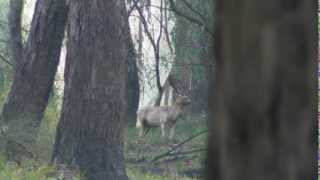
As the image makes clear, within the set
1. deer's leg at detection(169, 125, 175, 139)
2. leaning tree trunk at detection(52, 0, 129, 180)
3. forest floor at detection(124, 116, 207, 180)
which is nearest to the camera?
leaning tree trunk at detection(52, 0, 129, 180)

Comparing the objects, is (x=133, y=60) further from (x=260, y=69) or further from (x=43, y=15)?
(x=260, y=69)

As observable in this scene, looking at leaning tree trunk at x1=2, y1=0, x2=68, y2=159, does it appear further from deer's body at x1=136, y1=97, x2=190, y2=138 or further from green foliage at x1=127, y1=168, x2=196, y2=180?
deer's body at x1=136, y1=97, x2=190, y2=138

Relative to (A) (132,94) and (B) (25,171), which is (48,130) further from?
(A) (132,94)

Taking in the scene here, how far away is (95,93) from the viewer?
11.8 metres

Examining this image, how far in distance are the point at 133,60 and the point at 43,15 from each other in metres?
5.48

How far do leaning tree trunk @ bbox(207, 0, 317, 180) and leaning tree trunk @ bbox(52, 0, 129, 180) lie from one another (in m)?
9.01

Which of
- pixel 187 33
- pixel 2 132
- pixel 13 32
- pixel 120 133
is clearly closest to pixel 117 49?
pixel 120 133

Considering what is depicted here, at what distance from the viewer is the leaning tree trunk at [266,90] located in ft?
8.60

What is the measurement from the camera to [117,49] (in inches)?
465

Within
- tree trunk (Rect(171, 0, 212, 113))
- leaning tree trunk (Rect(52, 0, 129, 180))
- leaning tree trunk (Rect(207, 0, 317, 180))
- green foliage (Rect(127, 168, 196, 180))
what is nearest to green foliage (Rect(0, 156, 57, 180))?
leaning tree trunk (Rect(52, 0, 129, 180))

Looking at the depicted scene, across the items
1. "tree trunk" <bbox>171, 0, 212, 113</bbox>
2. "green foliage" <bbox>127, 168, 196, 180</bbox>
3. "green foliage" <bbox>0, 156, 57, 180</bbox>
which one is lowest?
"green foliage" <bbox>127, 168, 196, 180</bbox>

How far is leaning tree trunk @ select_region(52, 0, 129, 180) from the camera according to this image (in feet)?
38.5

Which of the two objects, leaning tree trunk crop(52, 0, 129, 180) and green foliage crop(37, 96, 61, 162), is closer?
leaning tree trunk crop(52, 0, 129, 180)

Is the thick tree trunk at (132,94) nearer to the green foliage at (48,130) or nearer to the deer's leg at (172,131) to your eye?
the deer's leg at (172,131)
